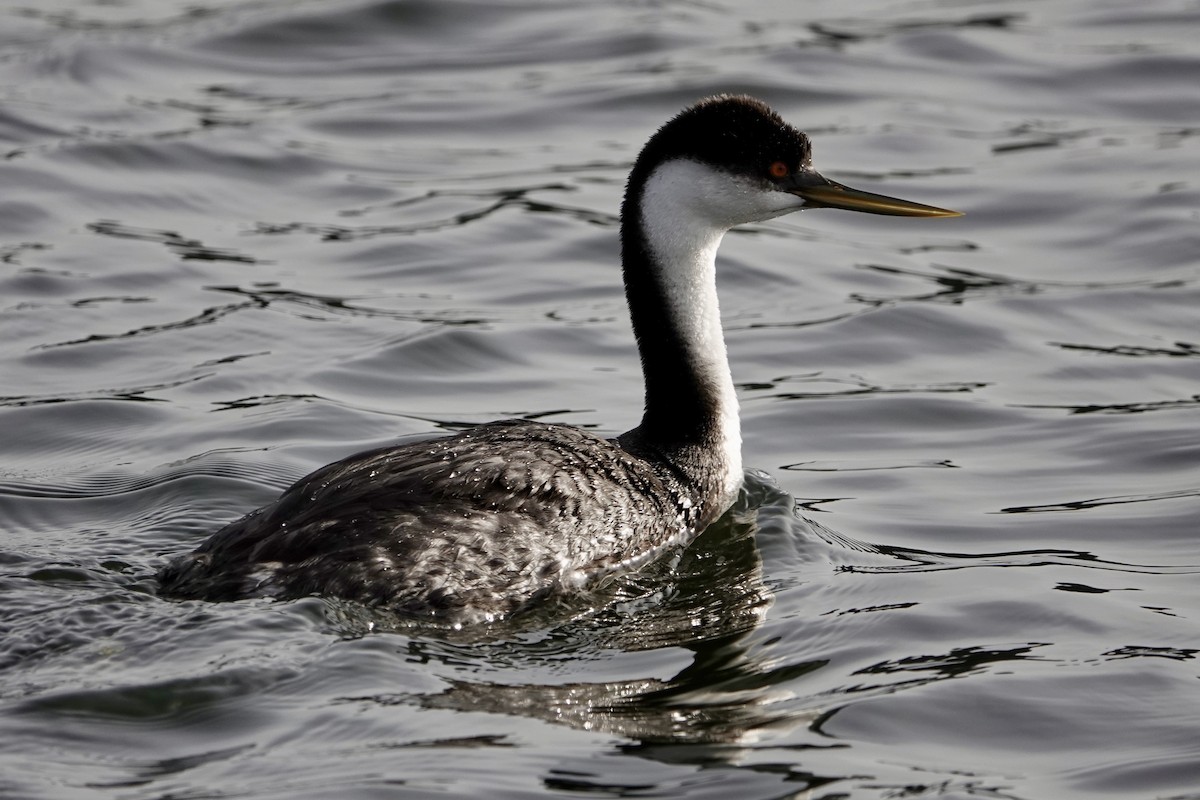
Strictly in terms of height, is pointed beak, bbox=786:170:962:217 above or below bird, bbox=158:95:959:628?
above

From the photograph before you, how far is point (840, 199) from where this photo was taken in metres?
8.53

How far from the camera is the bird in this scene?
6953 mm

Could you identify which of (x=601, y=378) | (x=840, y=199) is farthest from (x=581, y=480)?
(x=601, y=378)

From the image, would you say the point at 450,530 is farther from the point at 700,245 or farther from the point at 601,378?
the point at 601,378

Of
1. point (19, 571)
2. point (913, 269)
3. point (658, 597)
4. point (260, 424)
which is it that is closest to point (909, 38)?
point (913, 269)

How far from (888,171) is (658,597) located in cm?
699

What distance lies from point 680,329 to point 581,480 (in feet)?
3.66

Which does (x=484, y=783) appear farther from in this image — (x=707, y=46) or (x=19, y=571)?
(x=707, y=46)

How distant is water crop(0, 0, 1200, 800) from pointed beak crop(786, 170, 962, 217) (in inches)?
56.7

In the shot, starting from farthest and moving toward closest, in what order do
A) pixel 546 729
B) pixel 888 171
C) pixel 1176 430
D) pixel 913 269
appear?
pixel 888 171 < pixel 913 269 < pixel 1176 430 < pixel 546 729

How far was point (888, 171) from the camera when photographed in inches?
545

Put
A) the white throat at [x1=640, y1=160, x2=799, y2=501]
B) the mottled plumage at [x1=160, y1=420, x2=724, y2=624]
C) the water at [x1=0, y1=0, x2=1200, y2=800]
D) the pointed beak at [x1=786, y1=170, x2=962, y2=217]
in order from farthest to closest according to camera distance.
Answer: the pointed beak at [x1=786, y1=170, x2=962, y2=217] < the white throat at [x1=640, y1=160, x2=799, y2=501] < the mottled plumage at [x1=160, y1=420, x2=724, y2=624] < the water at [x1=0, y1=0, x2=1200, y2=800]

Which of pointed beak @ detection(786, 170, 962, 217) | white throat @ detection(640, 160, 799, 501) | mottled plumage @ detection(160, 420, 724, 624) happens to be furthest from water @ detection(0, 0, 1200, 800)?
pointed beak @ detection(786, 170, 962, 217)

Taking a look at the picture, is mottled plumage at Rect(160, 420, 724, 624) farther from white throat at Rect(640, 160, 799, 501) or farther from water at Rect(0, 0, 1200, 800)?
white throat at Rect(640, 160, 799, 501)
